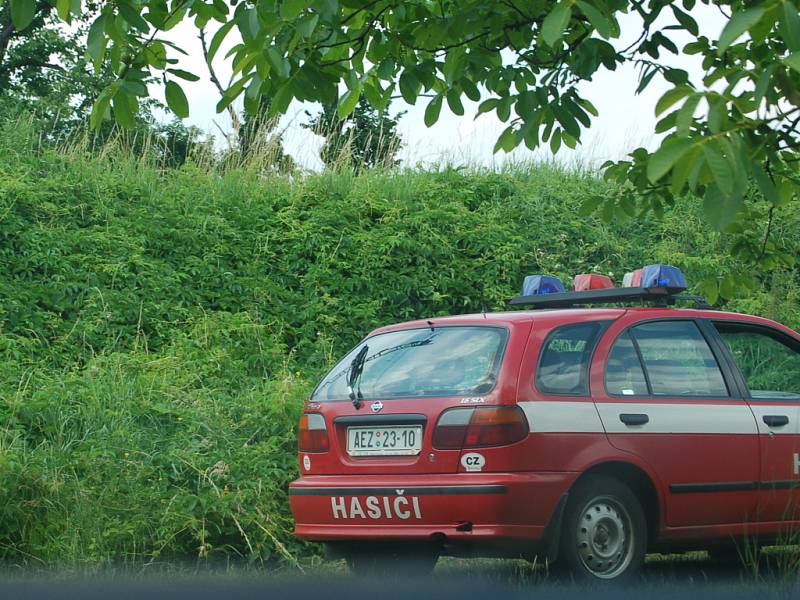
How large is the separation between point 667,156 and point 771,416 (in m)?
3.90

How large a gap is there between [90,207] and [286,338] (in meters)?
2.61

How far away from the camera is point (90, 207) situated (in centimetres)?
1247

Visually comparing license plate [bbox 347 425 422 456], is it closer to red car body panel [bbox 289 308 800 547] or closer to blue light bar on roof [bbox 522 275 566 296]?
red car body panel [bbox 289 308 800 547]

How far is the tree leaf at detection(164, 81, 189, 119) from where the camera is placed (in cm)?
547

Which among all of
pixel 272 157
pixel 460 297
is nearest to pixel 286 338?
pixel 460 297

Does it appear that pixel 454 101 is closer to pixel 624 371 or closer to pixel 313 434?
pixel 624 371

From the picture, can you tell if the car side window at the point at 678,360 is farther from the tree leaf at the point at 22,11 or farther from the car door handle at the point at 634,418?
the tree leaf at the point at 22,11

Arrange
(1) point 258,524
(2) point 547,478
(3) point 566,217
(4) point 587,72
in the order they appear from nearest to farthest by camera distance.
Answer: (2) point 547,478 → (4) point 587,72 → (1) point 258,524 → (3) point 566,217

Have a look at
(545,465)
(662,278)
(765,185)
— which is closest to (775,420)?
(662,278)

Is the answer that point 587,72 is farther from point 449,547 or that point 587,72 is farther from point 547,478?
point 449,547

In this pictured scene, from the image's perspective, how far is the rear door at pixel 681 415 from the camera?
6348 millimetres

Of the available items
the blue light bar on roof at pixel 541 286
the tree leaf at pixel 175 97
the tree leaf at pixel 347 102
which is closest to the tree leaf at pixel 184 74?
the tree leaf at pixel 175 97

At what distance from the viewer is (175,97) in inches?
216

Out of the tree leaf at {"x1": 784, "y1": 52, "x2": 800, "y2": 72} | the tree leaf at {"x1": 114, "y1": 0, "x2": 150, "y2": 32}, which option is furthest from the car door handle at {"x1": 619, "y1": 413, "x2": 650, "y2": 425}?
the tree leaf at {"x1": 114, "y1": 0, "x2": 150, "y2": 32}
